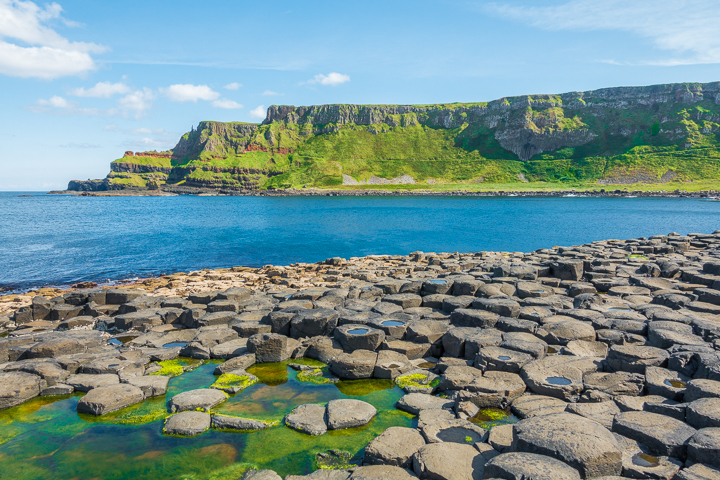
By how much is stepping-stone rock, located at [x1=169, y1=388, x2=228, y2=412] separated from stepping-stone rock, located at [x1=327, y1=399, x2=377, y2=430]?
2.42 m

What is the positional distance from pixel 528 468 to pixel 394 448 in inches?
82.4

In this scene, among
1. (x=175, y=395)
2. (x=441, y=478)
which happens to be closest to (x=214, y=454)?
(x=175, y=395)

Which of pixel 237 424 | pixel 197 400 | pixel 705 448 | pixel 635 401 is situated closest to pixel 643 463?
pixel 705 448

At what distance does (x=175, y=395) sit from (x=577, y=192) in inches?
6717

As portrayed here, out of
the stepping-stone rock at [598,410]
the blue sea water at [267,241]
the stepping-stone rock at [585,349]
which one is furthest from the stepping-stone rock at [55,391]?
the blue sea water at [267,241]

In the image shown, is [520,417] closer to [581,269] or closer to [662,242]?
[581,269]

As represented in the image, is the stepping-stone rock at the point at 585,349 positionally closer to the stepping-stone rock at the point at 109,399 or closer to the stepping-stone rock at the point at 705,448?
the stepping-stone rock at the point at 705,448

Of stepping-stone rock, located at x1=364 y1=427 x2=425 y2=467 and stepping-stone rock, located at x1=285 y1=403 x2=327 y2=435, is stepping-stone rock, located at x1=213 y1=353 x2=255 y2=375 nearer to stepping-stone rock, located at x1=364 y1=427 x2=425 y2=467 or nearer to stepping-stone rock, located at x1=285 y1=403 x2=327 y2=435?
stepping-stone rock, located at x1=285 y1=403 x2=327 y2=435

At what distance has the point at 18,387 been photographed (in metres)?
9.11

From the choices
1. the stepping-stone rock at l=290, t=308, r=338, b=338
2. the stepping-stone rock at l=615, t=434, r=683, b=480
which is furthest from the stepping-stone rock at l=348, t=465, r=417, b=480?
the stepping-stone rock at l=290, t=308, r=338, b=338

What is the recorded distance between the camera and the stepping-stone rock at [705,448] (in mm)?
5398

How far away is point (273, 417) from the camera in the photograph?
827 centimetres

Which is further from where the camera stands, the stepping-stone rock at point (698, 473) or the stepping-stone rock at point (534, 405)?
the stepping-stone rock at point (534, 405)

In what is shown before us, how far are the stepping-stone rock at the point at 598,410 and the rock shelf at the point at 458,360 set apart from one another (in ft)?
0.13
